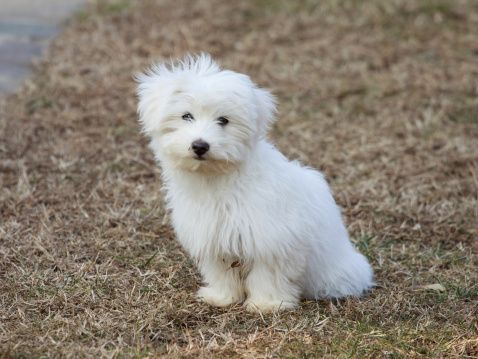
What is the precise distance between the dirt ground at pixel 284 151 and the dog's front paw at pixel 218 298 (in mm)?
64

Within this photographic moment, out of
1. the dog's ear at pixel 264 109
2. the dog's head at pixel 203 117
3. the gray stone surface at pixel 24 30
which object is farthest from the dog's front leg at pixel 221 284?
the gray stone surface at pixel 24 30

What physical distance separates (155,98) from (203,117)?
235mm

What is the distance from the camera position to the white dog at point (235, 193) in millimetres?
3535

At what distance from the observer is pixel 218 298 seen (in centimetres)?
391

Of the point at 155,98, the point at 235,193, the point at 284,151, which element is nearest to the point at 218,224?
the point at 235,193

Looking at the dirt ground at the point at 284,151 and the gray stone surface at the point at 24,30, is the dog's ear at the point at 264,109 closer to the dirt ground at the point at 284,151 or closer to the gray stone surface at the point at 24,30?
the dirt ground at the point at 284,151

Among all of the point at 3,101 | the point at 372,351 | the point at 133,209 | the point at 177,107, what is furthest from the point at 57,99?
the point at 372,351

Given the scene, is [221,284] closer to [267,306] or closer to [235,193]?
[267,306]

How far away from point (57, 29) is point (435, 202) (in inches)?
197

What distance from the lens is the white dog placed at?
354 centimetres

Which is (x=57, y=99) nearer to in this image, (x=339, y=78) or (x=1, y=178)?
(x=1, y=178)

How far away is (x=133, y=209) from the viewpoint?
500 centimetres

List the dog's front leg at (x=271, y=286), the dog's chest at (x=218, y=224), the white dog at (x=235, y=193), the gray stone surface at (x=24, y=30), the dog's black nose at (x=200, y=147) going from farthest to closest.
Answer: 1. the gray stone surface at (x=24, y=30)
2. the dog's front leg at (x=271, y=286)
3. the dog's chest at (x=218, y=224)
4. the white dog at (x=235, y=193)
5. the dog's black nose at (x=200, y=147)

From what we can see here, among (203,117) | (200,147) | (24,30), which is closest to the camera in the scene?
(200,147)
